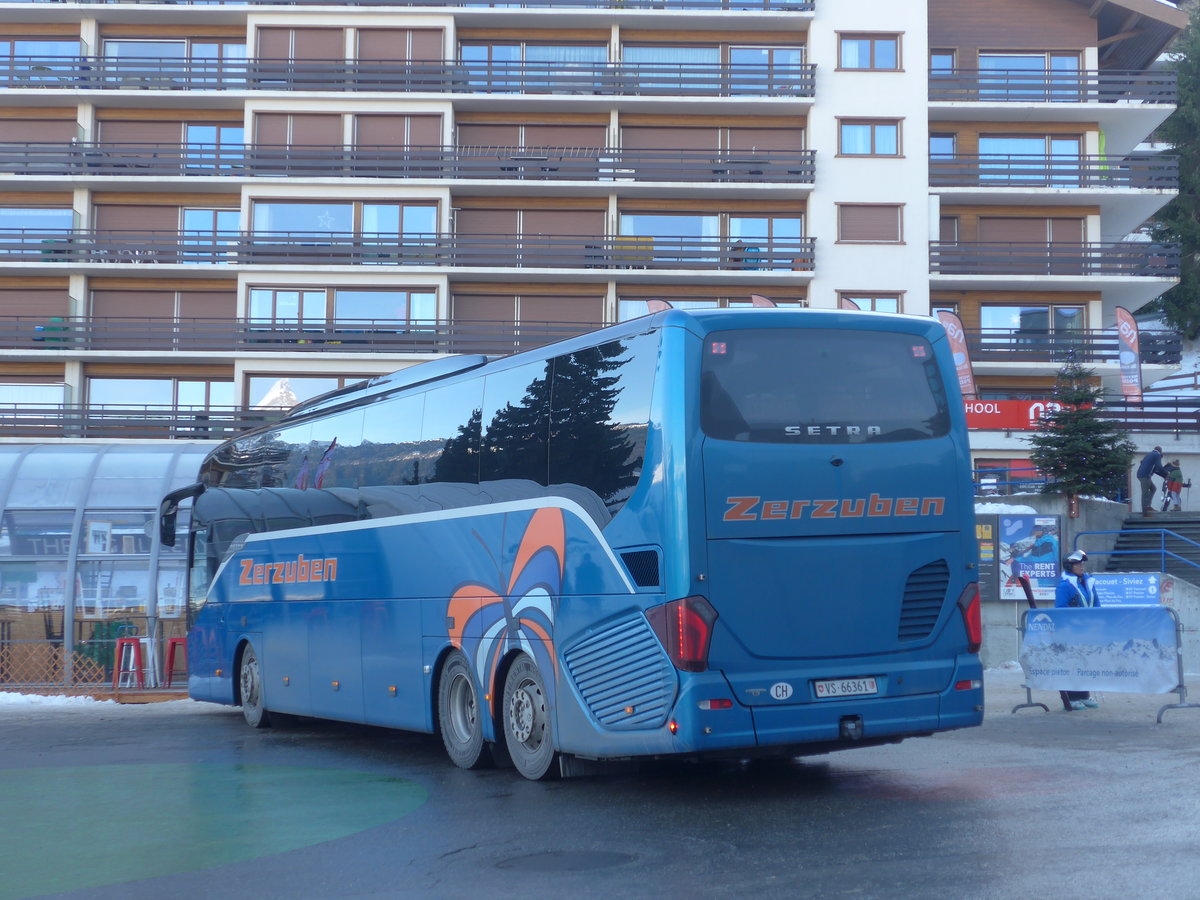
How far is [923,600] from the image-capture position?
10.2m

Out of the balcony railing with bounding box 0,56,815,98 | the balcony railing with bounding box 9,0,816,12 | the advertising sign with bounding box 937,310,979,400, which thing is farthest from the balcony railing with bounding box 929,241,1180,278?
the balcony railing with bounding box 9,0,816,12

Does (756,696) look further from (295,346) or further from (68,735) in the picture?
(295,346)

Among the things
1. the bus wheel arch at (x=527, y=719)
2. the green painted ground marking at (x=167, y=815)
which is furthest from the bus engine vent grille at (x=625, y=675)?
the green painted ground marking at (x=167, y=815)

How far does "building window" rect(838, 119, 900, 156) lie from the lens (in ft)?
140

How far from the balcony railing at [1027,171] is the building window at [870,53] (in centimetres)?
348

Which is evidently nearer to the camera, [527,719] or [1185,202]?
[527,719]

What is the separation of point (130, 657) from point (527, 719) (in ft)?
49.6

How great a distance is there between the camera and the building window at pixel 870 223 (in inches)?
1670

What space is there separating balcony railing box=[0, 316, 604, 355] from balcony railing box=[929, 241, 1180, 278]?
1169cm

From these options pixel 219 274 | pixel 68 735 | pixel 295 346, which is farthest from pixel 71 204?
pixel 68 735

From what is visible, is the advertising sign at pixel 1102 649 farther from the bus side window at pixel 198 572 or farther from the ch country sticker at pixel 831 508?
the bus side window at pixel 198 572

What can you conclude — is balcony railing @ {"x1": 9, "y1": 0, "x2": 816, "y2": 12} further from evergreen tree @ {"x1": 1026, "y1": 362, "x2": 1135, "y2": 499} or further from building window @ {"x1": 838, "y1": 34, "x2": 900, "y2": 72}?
evergreen tree @ {"x1": 1026, "y1": 362, "x2": 1135, "y2": 499}

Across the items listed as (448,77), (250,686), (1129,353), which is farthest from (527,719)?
(448,77)

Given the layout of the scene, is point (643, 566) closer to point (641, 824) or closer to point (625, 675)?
point (625, 675)
